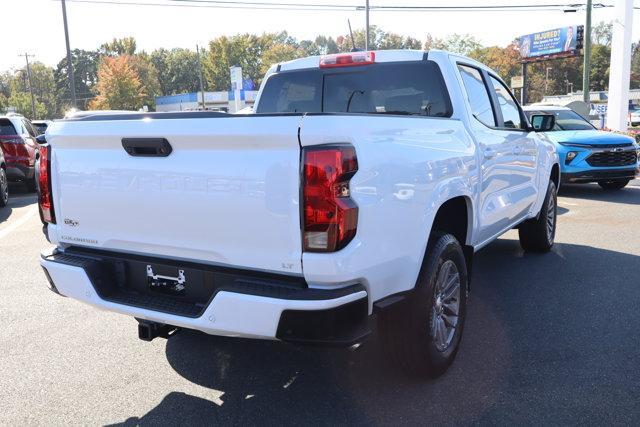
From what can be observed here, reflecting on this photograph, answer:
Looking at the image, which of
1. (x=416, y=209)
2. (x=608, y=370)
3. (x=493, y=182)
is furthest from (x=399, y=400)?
(x=493, y=182)

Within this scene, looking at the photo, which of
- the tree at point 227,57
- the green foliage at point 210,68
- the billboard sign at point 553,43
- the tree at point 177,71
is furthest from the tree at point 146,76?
the billboard sign at point 553,43

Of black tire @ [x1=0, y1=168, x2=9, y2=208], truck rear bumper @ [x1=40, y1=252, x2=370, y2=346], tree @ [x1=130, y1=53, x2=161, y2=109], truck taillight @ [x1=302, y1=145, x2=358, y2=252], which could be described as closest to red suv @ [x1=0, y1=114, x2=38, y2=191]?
black tire @ [x1=0, y1=168, x2=9, y2=208]

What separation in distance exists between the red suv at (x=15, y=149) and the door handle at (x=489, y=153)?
10.8 meters

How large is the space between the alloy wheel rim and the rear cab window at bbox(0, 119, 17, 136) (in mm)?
11504

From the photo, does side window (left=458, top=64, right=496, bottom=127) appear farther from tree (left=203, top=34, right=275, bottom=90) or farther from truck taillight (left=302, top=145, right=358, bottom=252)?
tree (left=203, top=34, right=275, bottom=90)

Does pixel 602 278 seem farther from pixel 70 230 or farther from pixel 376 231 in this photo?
pixel 70 230

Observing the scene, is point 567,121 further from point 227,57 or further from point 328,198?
point 227,57

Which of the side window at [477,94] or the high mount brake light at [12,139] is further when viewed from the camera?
the high mount brake light at [12,139]

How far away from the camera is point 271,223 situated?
2613 millimetres

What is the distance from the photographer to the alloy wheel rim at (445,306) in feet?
11.2

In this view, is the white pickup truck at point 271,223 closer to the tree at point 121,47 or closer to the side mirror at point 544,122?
the side mirror at point 544,122

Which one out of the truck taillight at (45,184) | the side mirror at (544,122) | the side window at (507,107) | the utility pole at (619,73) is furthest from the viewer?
the utility pole at (619,73)

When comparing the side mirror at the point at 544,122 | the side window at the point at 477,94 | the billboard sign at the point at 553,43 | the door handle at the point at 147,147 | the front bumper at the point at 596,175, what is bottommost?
the front bumper at the point at 596,175

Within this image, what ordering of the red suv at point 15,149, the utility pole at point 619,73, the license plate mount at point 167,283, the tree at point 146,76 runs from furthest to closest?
1. the tree at point 146,76
2. the utility pole at point 619,73
3. the red suv at point 15,149
4. the license plate mount at point 167,283
